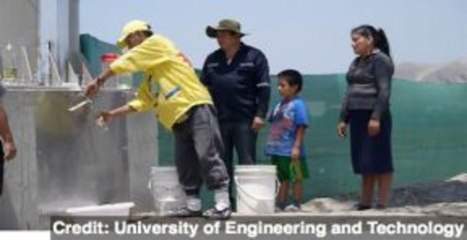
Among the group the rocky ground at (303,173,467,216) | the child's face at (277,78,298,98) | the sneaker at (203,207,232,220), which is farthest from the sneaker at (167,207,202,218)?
the child's face at (277,78,298,98)

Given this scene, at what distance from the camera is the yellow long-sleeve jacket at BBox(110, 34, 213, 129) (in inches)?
288

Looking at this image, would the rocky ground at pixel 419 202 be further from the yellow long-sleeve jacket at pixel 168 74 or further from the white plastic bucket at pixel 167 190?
the yellow long-sleeve jacket at pixel 168 74

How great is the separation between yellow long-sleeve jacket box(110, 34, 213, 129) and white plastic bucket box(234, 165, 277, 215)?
85 cm

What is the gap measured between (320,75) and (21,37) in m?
3.30

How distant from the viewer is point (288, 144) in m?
8.77

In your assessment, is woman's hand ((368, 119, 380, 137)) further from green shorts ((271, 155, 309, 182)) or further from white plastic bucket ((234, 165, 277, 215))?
white plastic bucket ((234, 165, 277, 215))

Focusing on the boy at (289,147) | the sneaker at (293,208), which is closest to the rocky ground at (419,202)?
the sneaker at (293,208)

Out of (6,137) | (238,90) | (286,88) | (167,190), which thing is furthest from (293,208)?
(6,137)

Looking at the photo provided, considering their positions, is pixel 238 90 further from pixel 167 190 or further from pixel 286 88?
pixel 167 190

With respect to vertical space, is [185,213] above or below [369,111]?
below

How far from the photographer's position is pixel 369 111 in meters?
8.51

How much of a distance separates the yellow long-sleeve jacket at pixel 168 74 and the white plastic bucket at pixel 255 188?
0.85 m

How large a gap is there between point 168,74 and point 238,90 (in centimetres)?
108

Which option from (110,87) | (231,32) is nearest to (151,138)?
(110,87)
